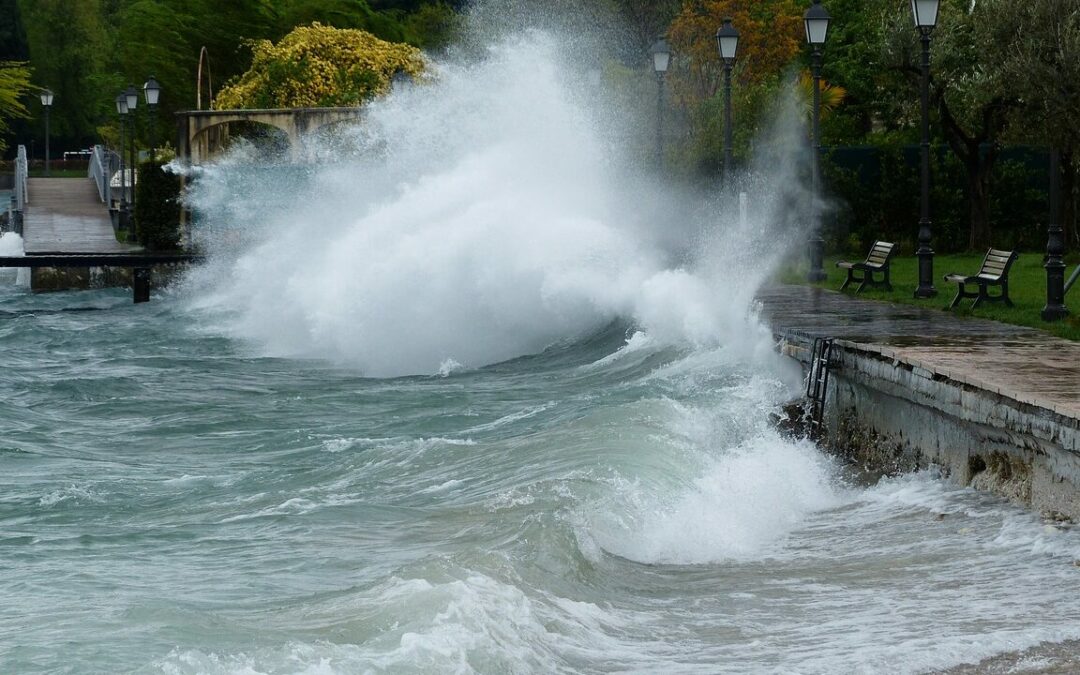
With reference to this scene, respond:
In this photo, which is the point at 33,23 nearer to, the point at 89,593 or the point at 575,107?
the point at 575,107

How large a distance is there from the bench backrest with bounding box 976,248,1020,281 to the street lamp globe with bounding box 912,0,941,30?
2807 millimetres

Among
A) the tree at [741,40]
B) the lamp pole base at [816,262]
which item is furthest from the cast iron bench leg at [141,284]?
the lamp pole base at [816,262]

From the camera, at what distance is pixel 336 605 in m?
8.42

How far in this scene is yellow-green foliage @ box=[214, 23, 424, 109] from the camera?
158 ft

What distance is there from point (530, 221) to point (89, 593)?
14929 millimetres

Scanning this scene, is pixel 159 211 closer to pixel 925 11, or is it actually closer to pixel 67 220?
pixel 67 220

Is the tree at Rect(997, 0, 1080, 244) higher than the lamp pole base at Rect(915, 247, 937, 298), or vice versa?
the tree at Rect(997, 0, 1080, 244)

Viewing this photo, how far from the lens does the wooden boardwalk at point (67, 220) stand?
3944cm

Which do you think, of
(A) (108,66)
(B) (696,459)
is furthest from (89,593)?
(A) (108,66)

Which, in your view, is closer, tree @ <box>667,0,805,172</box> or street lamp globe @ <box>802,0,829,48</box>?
street lamp globe @ <box>802,0,829,48</box>

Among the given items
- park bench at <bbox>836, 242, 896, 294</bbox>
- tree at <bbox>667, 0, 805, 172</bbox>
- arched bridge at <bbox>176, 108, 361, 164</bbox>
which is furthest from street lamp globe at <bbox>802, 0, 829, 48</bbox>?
arched bridge at <bbox>176, 108, 361, 164</bbox>

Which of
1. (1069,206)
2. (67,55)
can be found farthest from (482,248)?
(67,55)

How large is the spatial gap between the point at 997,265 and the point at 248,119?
24.7m

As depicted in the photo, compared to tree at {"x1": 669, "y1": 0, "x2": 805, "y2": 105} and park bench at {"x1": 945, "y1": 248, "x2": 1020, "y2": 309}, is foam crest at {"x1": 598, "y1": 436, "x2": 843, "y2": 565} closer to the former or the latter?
park bench at {"x1": 945, "y1": 248, "x2": 1020, "y2": 309}
